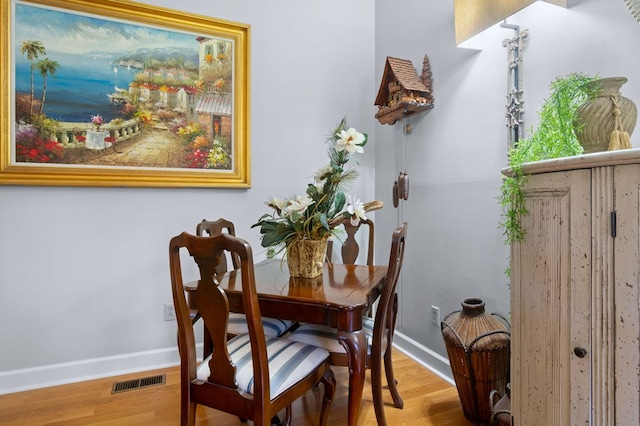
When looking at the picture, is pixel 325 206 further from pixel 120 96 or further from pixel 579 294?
pixel 120 96

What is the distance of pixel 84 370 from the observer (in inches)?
89.4

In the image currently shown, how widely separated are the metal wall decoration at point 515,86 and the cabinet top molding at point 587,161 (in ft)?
2.16

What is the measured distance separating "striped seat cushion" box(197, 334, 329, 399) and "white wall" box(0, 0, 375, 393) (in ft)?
4.11

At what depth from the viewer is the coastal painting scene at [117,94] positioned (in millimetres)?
2170

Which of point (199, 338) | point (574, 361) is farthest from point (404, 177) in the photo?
point (199, 338)

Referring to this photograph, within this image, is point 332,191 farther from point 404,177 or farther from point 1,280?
point 1,280

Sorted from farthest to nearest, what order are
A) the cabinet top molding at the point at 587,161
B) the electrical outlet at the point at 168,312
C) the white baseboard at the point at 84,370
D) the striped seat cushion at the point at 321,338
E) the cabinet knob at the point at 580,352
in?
the electrical outlet at the point at 168,312, the white baseboard at the point at 84,370, the striped seat cushion at the point at 321,338, the cabinet knob at the point at 580,352, the cabinet top molding at the point at 587,161

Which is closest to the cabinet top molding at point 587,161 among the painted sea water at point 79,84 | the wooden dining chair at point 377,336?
the wooden dining chair at point 377,336

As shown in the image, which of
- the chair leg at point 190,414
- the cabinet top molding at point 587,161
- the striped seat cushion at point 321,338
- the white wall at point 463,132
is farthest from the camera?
the striped seat cushion at point 321,338

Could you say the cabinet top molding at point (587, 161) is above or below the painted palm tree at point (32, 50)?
below

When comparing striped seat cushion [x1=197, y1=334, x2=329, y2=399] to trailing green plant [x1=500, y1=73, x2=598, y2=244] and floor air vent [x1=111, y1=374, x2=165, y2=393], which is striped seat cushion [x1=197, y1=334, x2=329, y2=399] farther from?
floor air vent [x1=111, y1=374, x2=165, y2=393]

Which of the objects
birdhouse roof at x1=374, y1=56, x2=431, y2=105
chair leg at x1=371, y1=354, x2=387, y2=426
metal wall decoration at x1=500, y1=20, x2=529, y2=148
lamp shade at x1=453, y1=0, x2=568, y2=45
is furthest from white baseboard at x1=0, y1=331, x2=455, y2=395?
lamp shade at x1=453, y1=0, x2=568, y2=45

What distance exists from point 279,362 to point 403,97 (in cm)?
185

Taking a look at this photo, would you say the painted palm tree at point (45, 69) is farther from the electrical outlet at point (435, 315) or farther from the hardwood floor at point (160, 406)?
the electrical outlet at point (435, 315)
